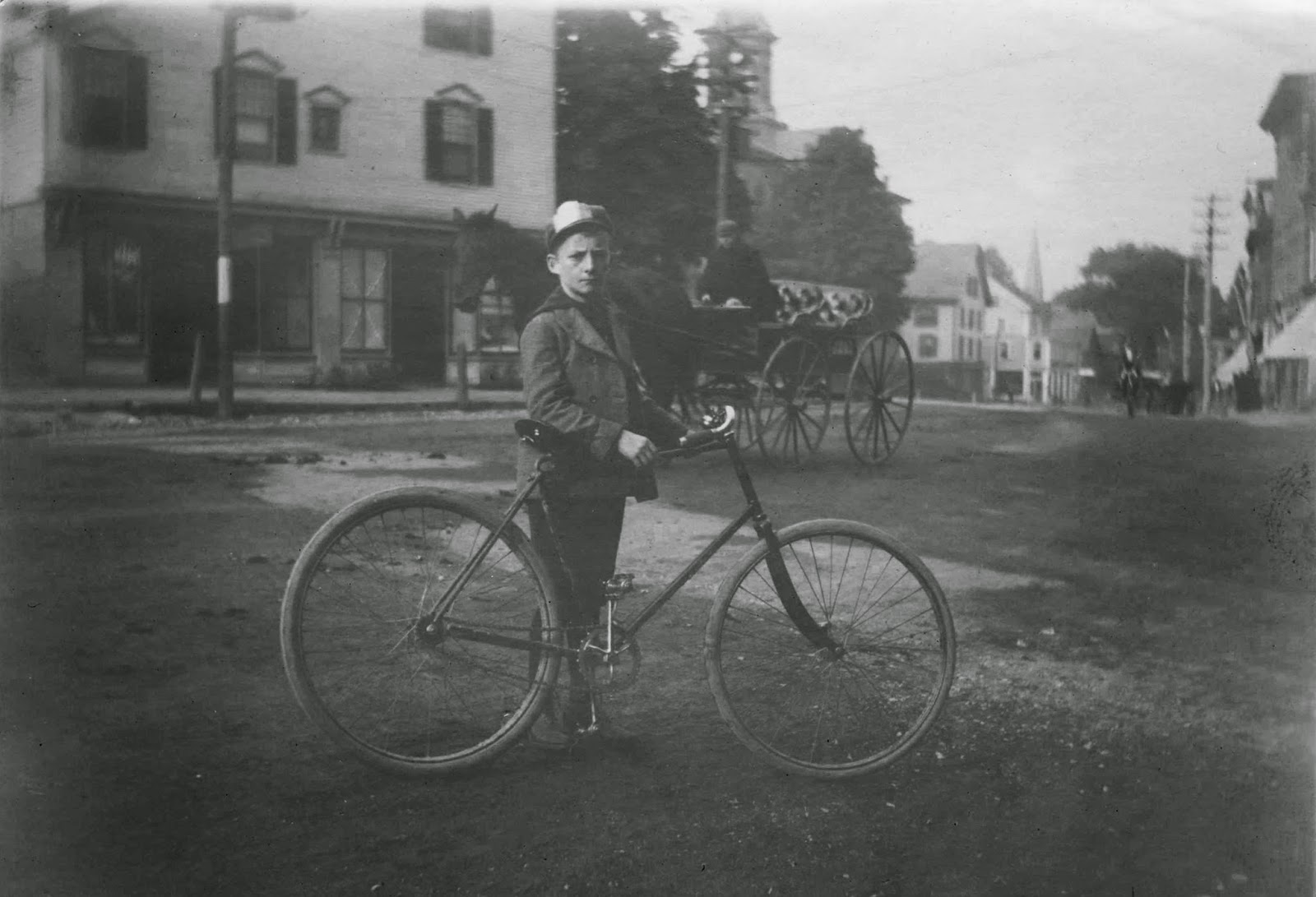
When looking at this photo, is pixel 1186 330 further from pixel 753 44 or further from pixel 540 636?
pixel 540 636

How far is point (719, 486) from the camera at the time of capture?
3566 millimetres

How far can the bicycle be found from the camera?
2709 mm

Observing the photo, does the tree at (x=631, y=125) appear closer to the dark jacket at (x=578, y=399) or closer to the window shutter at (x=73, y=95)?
the dark jacket at (x=578, y=399)

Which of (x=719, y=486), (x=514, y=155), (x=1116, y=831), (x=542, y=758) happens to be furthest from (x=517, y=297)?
(x=1116, y=831)

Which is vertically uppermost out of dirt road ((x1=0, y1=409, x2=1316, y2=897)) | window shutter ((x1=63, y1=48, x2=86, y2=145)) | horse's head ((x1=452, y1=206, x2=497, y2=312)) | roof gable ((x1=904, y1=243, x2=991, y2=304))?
window shutter ((x1=63, y1=48, x2=86, y2=145))

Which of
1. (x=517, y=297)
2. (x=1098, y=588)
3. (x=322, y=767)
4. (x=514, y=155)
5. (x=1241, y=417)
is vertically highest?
(x=514, y=155)

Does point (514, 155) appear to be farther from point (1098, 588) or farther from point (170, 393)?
point (1098, 588)

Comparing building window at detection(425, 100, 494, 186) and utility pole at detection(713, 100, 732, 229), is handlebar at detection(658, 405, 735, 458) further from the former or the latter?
building window at detection(425, 100, 494, 186)

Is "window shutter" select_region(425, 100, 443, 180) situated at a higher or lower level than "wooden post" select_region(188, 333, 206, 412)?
→ higher

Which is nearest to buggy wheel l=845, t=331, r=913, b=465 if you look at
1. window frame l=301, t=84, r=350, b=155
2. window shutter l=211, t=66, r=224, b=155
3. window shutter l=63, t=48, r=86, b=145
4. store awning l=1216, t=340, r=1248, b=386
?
store awning l=1216, t=340, r=1248, b=386

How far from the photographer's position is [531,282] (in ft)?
13.4

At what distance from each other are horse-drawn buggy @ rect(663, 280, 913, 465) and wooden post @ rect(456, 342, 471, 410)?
3.97 feet

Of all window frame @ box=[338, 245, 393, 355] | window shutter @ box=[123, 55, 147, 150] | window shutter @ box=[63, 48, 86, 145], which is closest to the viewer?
window shutter @ box=[63, 48, 86, 145]

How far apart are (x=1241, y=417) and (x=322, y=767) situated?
303 cm
